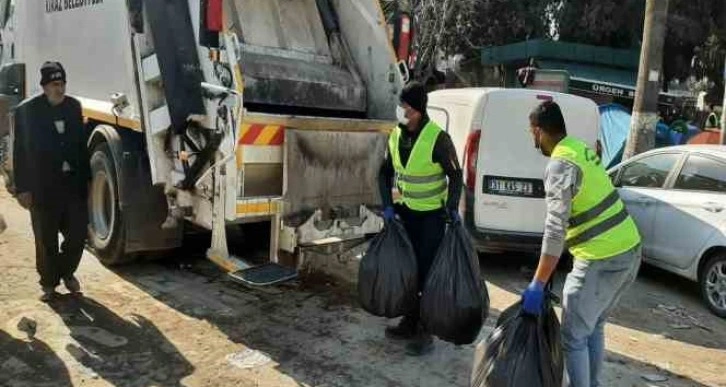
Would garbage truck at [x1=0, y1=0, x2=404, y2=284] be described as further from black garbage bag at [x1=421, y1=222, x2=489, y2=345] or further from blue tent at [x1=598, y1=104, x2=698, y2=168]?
blue tent at [x1=598, y1=104, x2=698, y2=168]

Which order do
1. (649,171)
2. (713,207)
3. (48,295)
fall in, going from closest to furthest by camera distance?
(48,295) → (713,207) → (649,171)

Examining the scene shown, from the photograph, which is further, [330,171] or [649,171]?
[649,171]

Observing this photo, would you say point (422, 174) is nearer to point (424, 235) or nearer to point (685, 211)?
point (424, 235)

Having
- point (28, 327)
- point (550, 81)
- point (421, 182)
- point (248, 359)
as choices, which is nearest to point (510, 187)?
point (421, 182)

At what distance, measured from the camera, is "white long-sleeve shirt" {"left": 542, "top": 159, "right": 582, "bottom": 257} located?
297 cm

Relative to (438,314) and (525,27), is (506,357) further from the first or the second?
(525,27)

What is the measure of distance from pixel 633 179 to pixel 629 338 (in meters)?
2.25

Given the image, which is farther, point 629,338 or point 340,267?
point 340,267

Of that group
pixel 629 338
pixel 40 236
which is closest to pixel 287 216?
pixel 40 236

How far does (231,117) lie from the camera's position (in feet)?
13.9

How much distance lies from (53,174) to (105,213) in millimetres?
1157

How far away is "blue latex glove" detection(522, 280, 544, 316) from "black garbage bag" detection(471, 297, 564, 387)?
35mm

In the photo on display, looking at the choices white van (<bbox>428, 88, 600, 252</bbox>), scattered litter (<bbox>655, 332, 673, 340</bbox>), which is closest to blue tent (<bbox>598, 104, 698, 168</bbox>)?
white van (<bbox>428, 88, 600, 252</bbox>)

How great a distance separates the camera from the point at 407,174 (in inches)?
161
